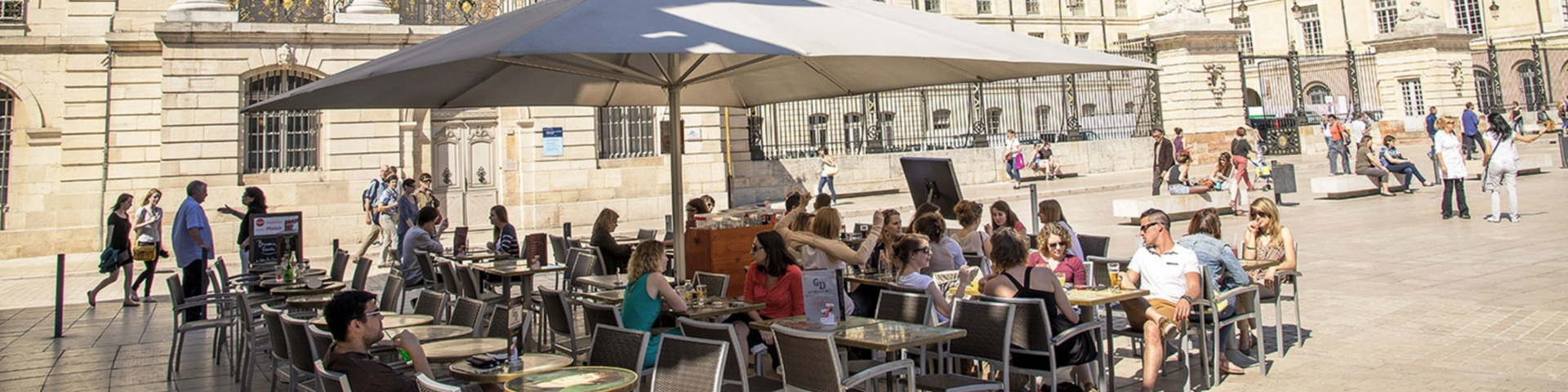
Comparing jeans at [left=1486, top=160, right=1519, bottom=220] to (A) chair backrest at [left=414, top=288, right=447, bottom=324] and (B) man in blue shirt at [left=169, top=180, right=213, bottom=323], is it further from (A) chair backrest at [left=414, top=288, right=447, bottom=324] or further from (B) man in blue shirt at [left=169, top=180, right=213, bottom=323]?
(B) man in blue shirt at [left=169, top=180, right=213, bottom=323]

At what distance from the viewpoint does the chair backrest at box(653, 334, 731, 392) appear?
4.49 metres

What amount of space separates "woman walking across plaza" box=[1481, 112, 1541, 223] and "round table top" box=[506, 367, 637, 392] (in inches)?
511

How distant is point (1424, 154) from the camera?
2855 cm

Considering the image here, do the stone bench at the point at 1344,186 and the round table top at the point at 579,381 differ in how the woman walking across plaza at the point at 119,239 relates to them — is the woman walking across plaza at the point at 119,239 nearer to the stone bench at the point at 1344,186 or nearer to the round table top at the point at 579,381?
the round table top at the point at 579,381

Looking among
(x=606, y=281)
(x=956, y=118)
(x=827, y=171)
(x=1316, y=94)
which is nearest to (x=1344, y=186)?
(x=827, y=171)

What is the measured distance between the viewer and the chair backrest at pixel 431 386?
3971 millimetres

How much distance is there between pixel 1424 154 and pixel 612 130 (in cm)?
2188

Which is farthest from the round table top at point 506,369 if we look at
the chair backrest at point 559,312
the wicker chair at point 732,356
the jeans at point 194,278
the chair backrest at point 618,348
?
the jeans at point 194,278

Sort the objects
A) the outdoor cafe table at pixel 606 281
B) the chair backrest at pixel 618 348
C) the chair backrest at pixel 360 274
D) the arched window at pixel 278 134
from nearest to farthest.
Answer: the chair backrest at pixel 618 348 → the outdoor cafe table at pixel 606 281 → the chair backrest at pixel 360 274 → the arched window at pixel 278 134

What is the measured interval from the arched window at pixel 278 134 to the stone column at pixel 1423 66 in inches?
1202

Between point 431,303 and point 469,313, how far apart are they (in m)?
0.58

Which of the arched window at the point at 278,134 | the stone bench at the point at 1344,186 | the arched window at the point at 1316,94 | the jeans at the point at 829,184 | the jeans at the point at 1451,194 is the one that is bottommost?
the jeans at the point at 1451,194

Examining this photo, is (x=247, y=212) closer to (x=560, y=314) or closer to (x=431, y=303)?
(x=431, y=303)

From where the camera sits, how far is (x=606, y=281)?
8.55 meters
